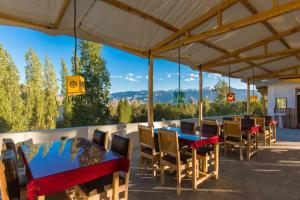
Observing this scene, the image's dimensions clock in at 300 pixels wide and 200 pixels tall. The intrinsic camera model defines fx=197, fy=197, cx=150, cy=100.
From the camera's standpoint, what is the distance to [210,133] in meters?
3.83

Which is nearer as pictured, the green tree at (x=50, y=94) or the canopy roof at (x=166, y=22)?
the canopy roof at (x=166, y=22)

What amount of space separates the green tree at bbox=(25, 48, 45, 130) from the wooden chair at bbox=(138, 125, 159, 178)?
5556 mm

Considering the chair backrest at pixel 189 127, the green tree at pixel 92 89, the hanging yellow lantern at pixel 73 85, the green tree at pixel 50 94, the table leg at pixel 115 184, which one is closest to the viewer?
the table leg at pixel 115 184

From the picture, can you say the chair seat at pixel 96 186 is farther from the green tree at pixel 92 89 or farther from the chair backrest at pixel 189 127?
the green tree at pixel 92 89

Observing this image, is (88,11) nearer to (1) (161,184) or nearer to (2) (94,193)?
(2) (94,193)

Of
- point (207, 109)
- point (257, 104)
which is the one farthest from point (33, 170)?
point (257, 104)

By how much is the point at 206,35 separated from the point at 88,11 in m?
2.24

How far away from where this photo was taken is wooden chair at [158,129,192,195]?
3016mm

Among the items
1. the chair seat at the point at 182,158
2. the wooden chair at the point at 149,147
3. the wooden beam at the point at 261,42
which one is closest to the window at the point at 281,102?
the wooden beam at the point at 261,42

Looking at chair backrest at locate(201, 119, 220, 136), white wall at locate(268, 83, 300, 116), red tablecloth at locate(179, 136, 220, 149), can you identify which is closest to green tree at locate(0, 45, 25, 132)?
red tablecloth at locate(179, 136, 220, 149)

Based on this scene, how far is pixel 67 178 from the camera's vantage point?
1.79 meters

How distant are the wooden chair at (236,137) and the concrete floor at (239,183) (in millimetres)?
353

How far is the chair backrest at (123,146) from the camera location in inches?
92.4

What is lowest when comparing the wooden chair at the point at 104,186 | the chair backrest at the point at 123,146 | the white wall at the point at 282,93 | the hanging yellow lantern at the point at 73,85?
the wooden chair at the point at 104,186
